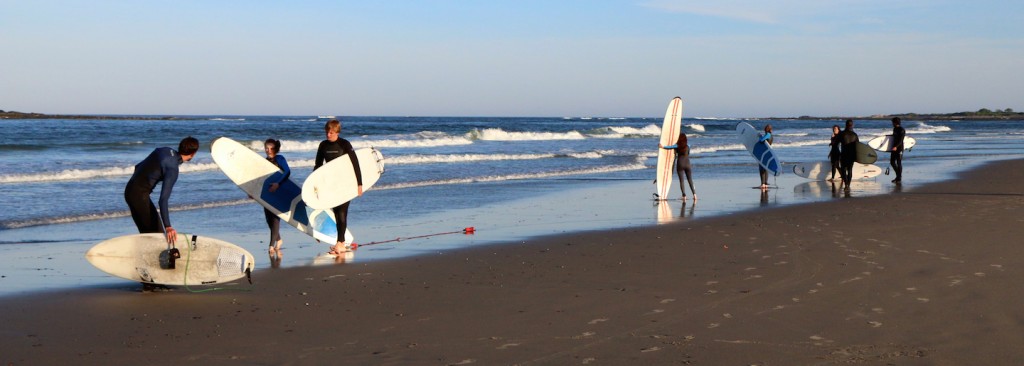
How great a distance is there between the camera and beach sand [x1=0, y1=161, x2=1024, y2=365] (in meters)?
5.08

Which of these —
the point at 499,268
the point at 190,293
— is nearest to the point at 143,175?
the point at 190,293

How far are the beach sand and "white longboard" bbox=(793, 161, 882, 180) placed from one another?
9378mm

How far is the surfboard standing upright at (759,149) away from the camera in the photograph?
17.1 m

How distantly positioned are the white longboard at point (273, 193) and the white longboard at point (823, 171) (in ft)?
39.2

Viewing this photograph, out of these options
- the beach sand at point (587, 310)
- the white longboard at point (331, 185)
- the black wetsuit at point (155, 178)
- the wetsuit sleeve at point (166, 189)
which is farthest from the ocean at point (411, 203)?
the beach sand at point (587, 310)

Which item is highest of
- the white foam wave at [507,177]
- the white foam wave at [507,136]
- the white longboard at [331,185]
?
the white longboard at [331,185]

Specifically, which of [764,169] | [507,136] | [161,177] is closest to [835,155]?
[764,169]

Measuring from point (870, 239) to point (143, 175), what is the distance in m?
6.75

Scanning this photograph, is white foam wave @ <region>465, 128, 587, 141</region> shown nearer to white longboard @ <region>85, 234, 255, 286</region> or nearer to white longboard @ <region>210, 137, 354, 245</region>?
white longboard @ <region>210, 137, 354, 245</region>

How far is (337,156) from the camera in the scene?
8.88 meters

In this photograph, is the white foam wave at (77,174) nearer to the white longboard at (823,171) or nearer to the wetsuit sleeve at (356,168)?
the wetsuit sleeve at (356,168)

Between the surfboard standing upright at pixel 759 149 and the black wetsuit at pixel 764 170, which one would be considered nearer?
the black wetsuit at pixel 764 170

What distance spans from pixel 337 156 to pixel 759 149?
35.7ft

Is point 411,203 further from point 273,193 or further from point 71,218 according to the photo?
point 273,193
